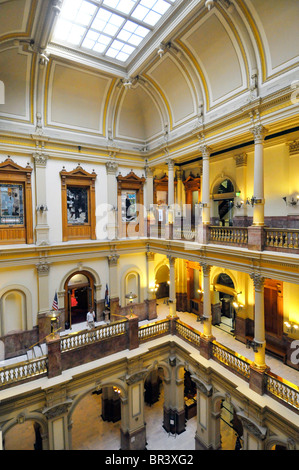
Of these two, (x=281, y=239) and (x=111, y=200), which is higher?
(x=111, y=200)

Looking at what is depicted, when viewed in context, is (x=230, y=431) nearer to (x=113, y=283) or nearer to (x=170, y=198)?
(x=113, y=283)

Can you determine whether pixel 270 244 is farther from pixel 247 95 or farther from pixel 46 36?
pixel 46 36

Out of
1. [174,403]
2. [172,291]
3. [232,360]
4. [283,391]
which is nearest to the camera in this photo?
[283,391]

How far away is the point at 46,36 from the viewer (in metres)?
8.66

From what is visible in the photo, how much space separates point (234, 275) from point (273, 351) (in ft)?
11.7

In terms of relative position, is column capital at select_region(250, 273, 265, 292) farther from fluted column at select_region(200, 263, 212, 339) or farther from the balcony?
the balcony

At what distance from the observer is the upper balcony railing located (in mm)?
7910

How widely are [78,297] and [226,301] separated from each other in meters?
8.58

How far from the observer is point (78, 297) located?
13852mm

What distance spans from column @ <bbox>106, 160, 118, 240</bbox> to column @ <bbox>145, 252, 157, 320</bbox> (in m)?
2.56

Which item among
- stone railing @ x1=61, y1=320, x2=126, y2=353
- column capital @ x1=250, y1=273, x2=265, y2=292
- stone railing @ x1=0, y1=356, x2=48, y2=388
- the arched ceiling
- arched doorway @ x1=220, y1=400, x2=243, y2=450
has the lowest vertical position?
arched doorway @ x1=220, y1=400, x2=243, y2=450

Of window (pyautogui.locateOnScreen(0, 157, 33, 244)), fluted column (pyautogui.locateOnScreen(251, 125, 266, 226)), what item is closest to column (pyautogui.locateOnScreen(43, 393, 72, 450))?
window (pyautogui.locateOnScreen(0, 157, 33, 244))

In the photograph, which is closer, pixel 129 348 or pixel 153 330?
pixel 129 348

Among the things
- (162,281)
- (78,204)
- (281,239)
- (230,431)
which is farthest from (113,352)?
(162,281)
